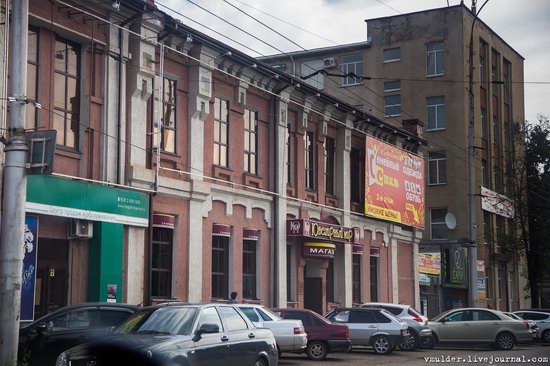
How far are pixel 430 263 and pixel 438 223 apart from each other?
929 cm

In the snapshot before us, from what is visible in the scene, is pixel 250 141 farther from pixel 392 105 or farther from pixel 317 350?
pixel 392 105

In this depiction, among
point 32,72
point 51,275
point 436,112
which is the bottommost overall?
point 51,275

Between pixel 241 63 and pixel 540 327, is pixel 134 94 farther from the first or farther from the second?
Result: pixel 540 327

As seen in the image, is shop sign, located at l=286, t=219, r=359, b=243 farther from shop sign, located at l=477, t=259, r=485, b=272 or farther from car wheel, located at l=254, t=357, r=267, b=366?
shop sign, located at l=477, t=259, r=485, b=272

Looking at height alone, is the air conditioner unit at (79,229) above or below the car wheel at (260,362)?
above

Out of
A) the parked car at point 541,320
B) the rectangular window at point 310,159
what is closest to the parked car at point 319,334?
the rectangular window at point 310,159

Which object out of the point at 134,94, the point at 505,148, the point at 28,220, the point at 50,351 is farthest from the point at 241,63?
the point at 505,148

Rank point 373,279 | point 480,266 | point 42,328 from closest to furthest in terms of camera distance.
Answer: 1. point 42,328
2. point 373,279
3. point 480,266

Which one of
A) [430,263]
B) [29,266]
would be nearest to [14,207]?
[29,266]

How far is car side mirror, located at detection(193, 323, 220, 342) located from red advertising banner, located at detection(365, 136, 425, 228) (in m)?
22.7

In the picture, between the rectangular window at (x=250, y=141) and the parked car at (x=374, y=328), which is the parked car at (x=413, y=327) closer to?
the parked car at (x=374, y=328)

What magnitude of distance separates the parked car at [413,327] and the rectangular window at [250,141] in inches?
254

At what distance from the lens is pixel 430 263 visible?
1753 inches

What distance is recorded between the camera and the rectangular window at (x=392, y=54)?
54703 millimetres
